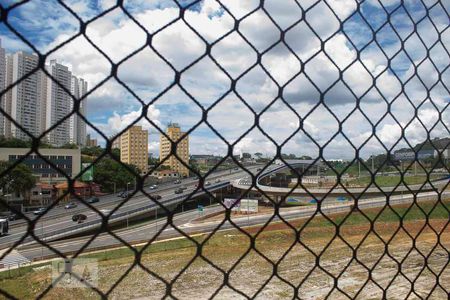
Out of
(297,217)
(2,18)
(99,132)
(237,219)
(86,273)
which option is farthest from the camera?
(237,219)

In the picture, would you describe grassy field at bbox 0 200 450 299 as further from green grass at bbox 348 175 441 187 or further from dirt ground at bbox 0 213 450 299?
green grass at bbox 348 175 441 187

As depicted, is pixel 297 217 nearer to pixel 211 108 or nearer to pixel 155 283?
pixel 155 283

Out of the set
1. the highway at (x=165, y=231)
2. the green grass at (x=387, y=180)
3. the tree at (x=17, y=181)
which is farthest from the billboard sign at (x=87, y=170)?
the highway at (x=165, y=231)

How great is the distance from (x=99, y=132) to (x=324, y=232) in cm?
1583

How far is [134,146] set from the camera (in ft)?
5.16

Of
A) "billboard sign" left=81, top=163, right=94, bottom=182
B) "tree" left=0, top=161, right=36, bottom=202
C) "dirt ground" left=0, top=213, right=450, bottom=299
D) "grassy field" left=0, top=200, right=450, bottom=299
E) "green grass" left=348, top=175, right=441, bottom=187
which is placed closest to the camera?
"billboard sign" left=81, top=163, right=94, bottom=182

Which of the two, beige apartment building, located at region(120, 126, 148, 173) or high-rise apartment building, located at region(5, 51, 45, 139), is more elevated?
high-rise apartment building, located at region(5, 51, 45, 139)

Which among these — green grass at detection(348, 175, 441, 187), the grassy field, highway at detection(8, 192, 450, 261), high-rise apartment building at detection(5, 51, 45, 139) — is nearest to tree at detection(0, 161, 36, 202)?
high-rise apartment building at detection(5, 51, 45, 139)


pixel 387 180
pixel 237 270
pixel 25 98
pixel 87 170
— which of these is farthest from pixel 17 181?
pixel 237 270

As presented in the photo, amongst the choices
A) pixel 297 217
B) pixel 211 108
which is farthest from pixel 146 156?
pixel 297 217

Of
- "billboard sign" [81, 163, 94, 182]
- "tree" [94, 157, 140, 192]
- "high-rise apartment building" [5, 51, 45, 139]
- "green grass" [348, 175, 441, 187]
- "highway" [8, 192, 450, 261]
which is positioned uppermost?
"high-rise apartment building" [5, 51, 45, 139]

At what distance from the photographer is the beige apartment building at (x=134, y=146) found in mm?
1357

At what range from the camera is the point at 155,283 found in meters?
9.55

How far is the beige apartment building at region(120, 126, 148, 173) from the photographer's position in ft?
4.45
